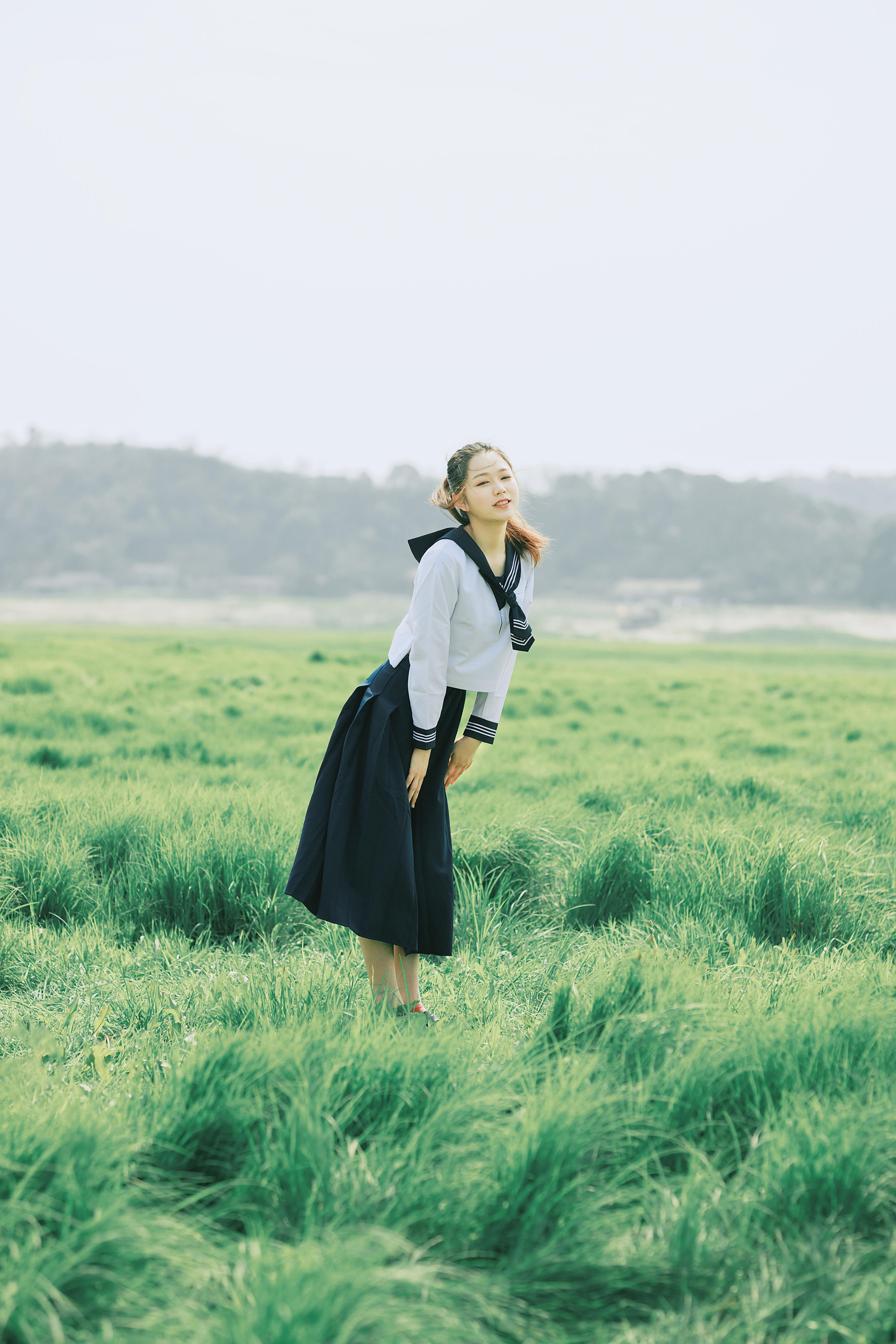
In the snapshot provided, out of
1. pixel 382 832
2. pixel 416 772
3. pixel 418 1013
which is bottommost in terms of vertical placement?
pixel 418 1013

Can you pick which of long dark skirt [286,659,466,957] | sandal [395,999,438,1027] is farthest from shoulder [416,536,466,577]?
sandal [395,999,438,1027]

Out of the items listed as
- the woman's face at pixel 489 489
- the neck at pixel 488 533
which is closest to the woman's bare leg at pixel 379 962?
the neck at pixel 488 533

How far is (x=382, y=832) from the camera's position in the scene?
3055 millimetres

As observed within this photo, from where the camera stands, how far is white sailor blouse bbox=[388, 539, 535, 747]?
2.98m

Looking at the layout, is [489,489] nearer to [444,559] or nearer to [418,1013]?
[444,559]

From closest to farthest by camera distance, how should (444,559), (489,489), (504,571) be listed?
(444,559), (489,489), (504,571)

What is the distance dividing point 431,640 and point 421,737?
0.34 meters

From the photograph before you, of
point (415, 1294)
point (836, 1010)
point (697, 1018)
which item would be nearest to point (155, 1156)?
point (415, 1294)

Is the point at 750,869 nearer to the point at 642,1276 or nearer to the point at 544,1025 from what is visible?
the point at 544,1025

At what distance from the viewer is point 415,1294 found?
66.3 inches

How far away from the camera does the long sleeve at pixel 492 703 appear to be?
129 inches

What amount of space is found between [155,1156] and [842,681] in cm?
1961

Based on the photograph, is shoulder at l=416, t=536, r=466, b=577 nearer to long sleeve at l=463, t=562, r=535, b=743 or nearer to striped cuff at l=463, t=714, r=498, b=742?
long sleeve at l=463, t=562, r=535, b=743

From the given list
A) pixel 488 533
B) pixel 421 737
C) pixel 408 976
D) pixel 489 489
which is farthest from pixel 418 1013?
pixel 489 489
